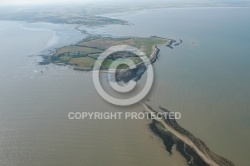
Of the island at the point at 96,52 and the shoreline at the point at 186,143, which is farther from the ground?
the island at the point at 96,52

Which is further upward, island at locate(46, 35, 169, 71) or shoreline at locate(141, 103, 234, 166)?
island at locate(46, 35, 169, 71)

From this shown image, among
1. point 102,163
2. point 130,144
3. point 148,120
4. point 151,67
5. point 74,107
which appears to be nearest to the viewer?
point 102,163

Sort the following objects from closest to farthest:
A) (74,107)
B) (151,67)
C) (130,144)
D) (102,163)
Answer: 1. (102,163)
2. (130,144)
3. (74,107)
4. (151,67)

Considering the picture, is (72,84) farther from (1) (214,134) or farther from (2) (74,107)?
(1) (214,134)

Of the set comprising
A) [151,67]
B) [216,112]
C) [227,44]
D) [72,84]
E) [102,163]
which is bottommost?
[102,163]

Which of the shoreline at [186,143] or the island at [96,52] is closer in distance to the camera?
the shoreline at [186,143]

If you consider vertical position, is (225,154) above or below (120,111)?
below

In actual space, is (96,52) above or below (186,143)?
above

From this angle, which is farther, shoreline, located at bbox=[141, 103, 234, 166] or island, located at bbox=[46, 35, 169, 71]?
island, located at bbox=[46, 35, 169, 71]

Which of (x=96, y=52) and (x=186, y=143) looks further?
(x=96, y=52)

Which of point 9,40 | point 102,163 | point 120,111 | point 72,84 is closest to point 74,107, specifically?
point 120,111

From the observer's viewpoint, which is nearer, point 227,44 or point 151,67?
point 151,67
